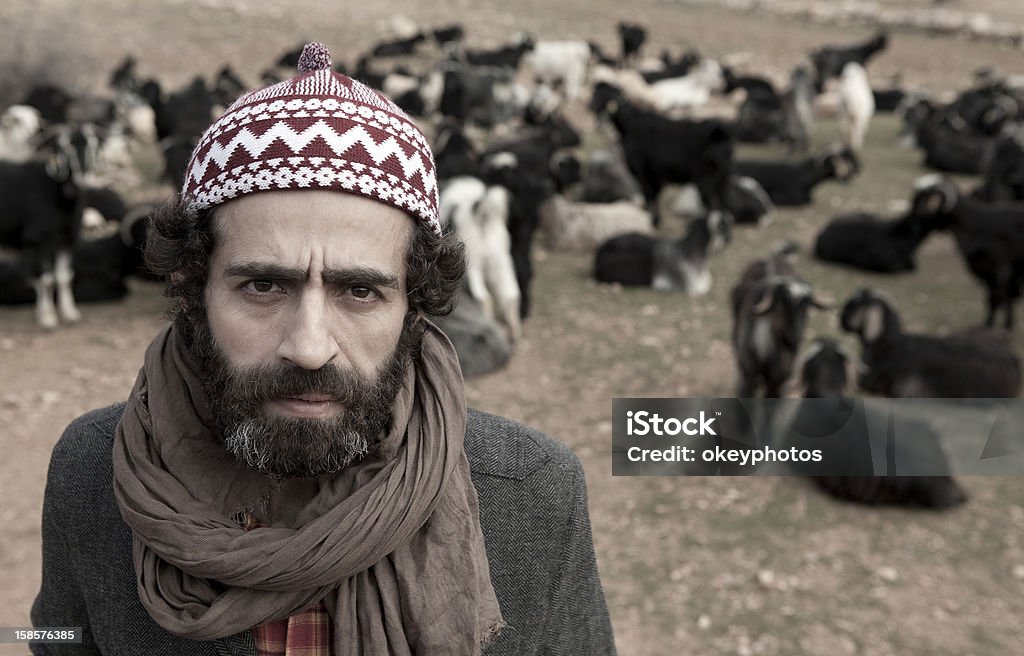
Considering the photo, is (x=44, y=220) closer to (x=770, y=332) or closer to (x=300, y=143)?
(x=770, y=332)

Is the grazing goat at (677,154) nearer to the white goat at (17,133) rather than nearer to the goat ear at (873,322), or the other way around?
the goat ear at (873,322)

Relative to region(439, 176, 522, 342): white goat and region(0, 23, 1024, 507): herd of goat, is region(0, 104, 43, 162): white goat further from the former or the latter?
region(439, 176, 522, 342): white goat

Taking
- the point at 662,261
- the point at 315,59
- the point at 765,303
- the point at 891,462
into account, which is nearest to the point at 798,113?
the point at 662,261

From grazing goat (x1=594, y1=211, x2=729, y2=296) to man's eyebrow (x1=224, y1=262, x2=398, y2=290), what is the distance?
768 cm

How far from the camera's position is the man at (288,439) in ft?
5.32

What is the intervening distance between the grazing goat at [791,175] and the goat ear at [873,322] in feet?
19.5

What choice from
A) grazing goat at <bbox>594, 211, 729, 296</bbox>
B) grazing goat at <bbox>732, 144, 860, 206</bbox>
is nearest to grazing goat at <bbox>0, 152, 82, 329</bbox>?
grazing goat at <bbox>594, 211, 729, 296</bbox>

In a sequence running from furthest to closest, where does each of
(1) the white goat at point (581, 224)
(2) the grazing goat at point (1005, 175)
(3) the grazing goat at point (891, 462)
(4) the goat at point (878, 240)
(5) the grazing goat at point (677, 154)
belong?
(5) the grazing goat at point (677, 154), (2) the grazing goat at point (1005, 175), (1) the white goat at point (581, 224), (4) the goat at point (878, 240), (3) the grazing goat at point (891, 462)

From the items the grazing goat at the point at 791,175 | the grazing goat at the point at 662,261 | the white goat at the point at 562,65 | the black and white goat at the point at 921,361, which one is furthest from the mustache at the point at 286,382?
the white goat at the point at 562,65

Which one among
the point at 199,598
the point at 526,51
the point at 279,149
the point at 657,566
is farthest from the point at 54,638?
the point at 526,51

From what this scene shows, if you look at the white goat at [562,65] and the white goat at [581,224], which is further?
the white goat at [562,65]

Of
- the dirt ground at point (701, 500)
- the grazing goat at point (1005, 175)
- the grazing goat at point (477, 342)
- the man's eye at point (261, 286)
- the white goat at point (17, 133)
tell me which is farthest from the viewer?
the white goat at point (17, 133)

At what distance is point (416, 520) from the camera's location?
1.70m

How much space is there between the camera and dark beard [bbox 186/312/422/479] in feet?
5.48
